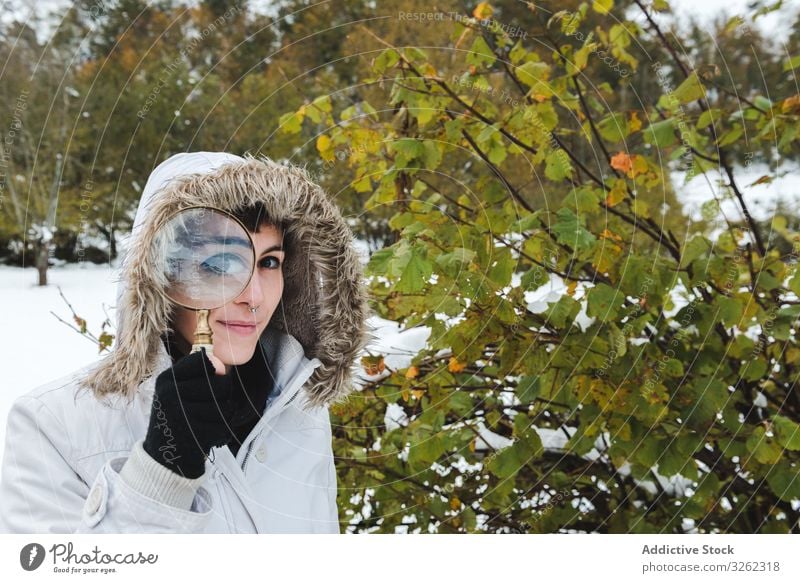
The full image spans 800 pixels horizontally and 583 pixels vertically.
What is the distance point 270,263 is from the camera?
1309mm

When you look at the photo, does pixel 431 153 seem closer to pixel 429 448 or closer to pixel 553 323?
pixel 553 323

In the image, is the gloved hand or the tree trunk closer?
the gloved hand

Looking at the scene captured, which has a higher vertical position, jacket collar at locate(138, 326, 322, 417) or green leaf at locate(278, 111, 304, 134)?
green leaf at locate(278, 111, 304, 134)

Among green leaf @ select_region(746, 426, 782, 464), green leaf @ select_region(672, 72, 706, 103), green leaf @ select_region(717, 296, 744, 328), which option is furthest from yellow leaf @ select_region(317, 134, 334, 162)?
green leaf @ select_region(746, 426, 782, 464)

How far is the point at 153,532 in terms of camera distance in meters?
1.19

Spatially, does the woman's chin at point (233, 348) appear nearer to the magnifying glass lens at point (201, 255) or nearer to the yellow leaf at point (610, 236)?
the magnifying glass lens at point (201, 255)

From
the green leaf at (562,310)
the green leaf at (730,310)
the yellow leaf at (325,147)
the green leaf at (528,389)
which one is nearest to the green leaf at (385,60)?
the yellow leaf at (325,147)

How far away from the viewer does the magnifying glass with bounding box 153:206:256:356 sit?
1222 millimetres

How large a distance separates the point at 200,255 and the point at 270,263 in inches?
5.0

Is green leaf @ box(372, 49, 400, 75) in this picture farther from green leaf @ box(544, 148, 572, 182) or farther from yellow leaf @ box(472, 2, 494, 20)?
green leaf @ box(544, 148, 572, 182)

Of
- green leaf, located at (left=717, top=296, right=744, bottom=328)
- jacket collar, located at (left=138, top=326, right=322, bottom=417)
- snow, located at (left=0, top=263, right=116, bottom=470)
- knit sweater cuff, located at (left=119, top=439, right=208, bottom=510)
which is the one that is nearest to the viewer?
knit sweater cuff, located at (left=119, top=439, right=208, bottom=510)

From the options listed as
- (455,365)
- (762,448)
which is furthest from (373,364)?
(762,448)

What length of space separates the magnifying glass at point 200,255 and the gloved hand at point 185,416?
0.12 meters
